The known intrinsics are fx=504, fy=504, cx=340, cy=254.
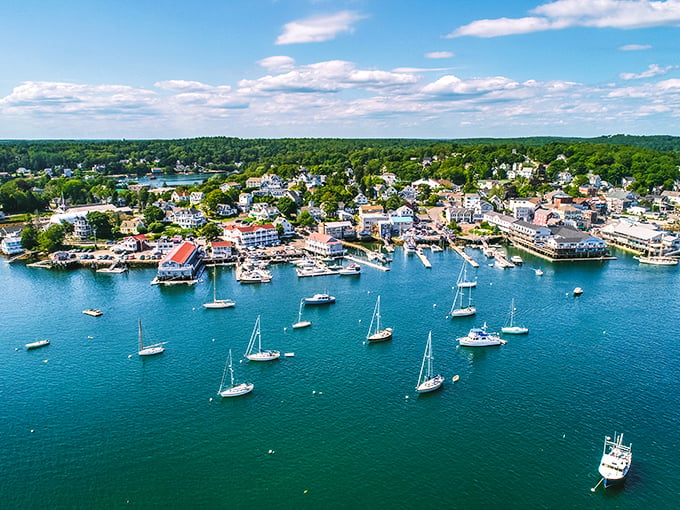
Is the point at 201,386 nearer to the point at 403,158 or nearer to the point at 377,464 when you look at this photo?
the point at 377,464

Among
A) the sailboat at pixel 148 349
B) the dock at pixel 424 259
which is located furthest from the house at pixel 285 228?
the sailboat at pixel 148 349

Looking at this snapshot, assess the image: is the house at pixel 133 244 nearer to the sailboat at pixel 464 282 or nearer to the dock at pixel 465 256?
the sailboat at pixel 464 282

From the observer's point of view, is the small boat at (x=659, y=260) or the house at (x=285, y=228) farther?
the house at (x=285, y=228)

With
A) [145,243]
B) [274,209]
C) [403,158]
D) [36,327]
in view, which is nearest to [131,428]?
[36,327]

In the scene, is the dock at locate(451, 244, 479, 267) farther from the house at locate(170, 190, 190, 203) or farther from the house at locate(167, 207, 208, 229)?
the house at locate(170, 190, 190, 203)

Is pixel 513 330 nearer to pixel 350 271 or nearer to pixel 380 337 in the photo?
pixel 380 337

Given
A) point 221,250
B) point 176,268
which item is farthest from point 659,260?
point 176,268

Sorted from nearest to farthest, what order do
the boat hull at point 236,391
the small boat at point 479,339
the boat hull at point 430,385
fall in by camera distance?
the boat hull at point 236,391 < the boat hull at point 430,385 < the small boat at point 479,339

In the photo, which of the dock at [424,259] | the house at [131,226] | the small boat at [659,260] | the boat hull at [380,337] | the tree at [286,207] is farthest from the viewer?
the tree at [286,207]
